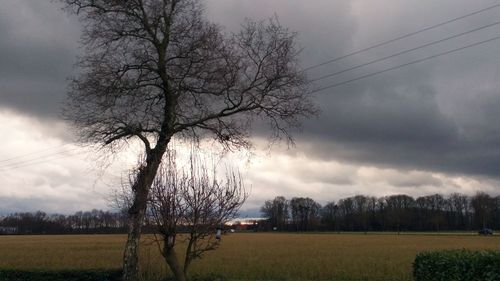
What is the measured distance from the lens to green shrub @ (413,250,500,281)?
13086mm

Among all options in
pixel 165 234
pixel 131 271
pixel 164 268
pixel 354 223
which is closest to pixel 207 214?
pixel 165 234

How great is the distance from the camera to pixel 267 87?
23.6 meters

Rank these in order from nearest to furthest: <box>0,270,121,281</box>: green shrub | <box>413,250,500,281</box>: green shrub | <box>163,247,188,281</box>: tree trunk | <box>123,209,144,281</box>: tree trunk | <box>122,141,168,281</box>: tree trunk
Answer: <box>413,250,500,281</box>: green shrub, <box>163,247,188,281</box>: tree trunk, <box>122,141,168,281</box>: tree trunk, <box>123,209,144,281</box>: tree trunk, <box>0,270,121,281</box>: green shrub

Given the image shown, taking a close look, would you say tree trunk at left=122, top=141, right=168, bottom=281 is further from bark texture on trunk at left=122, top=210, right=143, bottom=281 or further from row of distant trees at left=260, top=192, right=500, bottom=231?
row of distant trees at left=260, top=192, right=500, bottom=231

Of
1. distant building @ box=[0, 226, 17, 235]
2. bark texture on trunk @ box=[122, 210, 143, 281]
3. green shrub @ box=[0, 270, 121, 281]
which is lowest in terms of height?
green shrub @ box=[0, 270, 121, 281]

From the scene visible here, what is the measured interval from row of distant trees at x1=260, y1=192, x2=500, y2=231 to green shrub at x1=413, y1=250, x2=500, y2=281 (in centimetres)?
14613

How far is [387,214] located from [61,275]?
146798mm

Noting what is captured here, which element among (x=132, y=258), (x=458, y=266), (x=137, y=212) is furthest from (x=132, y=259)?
(x=458, y=266)

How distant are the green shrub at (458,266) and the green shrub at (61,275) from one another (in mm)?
14275

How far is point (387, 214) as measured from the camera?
534ft

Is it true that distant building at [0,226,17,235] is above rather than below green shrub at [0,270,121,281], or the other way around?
above

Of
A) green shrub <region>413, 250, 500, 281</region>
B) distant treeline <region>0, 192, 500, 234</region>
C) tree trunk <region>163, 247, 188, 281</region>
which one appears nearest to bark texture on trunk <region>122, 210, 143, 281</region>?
tree trunk <region>163, 247, 188, 281</region>

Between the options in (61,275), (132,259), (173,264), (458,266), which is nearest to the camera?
(458,266)

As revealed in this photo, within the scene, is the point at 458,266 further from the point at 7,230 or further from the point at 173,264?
the point at 7,230
